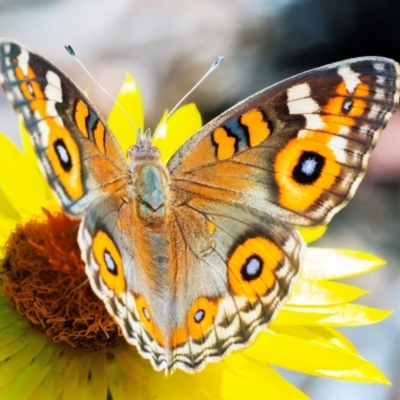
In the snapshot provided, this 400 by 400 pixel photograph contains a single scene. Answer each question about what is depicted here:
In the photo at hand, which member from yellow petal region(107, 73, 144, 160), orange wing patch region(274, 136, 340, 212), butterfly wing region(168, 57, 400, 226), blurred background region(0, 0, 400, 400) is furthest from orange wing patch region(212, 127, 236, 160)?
blurred background region(0, 0, 400, 400)

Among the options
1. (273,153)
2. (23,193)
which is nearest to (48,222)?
(23,193)

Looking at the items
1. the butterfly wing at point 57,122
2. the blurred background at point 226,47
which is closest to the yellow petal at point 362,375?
the butterfly wing at point 57,122

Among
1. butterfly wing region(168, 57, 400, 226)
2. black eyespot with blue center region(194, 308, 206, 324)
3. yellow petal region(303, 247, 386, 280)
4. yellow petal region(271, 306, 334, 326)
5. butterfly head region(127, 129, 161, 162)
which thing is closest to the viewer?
black eyespot with blue center region(194, 308, 206, 324)

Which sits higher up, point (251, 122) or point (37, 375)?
point (251, 122)

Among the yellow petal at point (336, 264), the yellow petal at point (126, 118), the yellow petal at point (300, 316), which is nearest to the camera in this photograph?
the yellow petal at point (300, 316)

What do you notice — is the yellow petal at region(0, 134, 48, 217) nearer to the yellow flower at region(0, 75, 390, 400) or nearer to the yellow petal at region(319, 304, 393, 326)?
the yellow flower at region(0, 75, 390, 400)

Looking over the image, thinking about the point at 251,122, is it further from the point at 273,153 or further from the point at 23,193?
the point at 23,193

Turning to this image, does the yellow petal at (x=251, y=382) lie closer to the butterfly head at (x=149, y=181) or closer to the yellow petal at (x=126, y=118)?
the butterfly head at (x=149, y=181)

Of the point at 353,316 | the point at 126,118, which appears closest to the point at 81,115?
the point at 126,118
